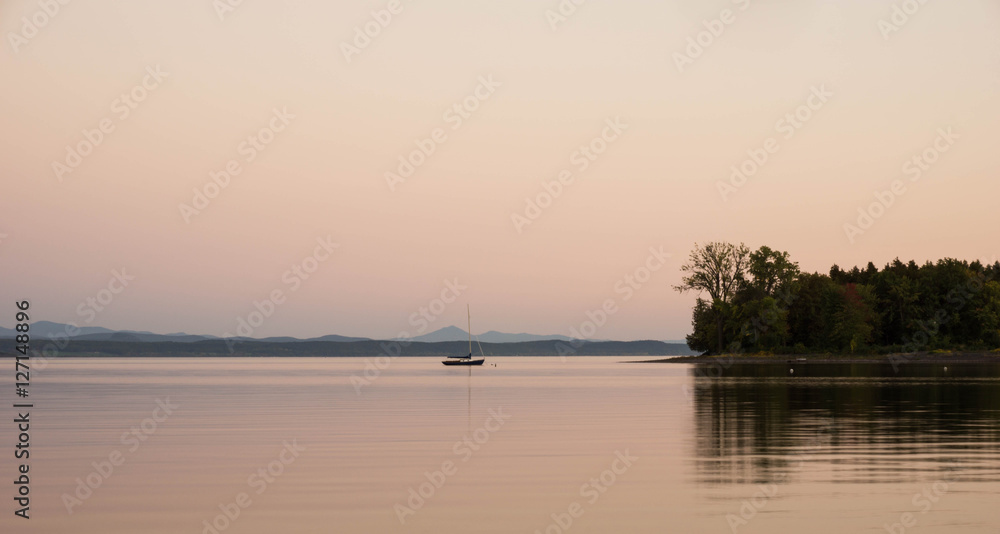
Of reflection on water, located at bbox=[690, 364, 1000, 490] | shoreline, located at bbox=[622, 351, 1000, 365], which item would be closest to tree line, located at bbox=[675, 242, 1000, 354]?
shoreline, located at bbox=[622, 351, 1000, 365]

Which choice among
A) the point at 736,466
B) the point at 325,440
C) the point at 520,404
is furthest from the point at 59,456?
the point at 520,404

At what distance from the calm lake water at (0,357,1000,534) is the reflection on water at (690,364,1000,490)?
11 cm

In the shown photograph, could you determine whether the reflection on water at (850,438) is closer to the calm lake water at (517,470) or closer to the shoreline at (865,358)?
the calm lake water at (517,470)

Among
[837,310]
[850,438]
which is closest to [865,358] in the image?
[837,310]

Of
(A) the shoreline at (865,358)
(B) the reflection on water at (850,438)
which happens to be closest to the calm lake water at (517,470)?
(B) the reflection on water at (850,438)

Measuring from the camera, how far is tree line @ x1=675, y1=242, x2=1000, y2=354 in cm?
17725

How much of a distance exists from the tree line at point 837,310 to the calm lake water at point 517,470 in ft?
428

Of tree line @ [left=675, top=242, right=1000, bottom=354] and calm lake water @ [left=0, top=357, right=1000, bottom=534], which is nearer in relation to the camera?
calm lake water @ [left=0, top=357, right=1000, bottom=534]

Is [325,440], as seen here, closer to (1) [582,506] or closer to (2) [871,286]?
(1) [582,506]

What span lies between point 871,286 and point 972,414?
14773cm

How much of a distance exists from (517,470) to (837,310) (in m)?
161

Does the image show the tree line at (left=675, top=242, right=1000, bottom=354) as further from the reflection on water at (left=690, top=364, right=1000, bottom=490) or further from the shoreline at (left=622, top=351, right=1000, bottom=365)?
the reflection on water at (left=690, top=364, right=1000, bottom=490)

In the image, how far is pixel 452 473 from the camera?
26.8 meters

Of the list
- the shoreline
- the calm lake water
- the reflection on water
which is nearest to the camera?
the calm lake water
